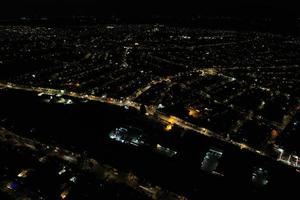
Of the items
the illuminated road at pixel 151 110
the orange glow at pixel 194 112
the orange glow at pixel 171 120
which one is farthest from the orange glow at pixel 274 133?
the orange glow at pixel 171 120

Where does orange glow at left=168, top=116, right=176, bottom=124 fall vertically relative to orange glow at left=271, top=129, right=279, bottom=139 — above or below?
below

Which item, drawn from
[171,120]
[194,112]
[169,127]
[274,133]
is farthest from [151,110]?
[274,133]

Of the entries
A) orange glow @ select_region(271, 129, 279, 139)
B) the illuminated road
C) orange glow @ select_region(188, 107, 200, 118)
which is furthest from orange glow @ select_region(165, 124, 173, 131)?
orange glow @ select_region(271, 129, 279, 139)

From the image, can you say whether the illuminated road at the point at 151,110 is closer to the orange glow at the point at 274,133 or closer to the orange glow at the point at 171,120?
the orange glow at the point at 171,120

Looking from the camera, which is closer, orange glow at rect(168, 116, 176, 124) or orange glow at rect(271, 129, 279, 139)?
orange glow at rect(271, 129, 279, 139)

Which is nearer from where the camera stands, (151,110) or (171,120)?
(171,120)

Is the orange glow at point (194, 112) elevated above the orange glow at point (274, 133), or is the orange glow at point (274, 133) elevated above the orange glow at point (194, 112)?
the orange glow at point (274, 133)

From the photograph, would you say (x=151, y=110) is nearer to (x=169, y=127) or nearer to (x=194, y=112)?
(x=194, y=112)

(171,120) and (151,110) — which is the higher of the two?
(171,120)

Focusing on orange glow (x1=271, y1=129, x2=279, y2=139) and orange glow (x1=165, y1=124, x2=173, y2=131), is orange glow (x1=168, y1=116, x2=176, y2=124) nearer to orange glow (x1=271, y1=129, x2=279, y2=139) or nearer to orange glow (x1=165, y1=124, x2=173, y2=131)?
orange glow (x1=165, y1=124, x2=173, y2=131)

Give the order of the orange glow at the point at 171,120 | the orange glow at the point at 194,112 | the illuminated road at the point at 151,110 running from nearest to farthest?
the illuminated road at the point at 151,110 < the orange glow at the point at 171,120 < the orange glow at the point at 194,112

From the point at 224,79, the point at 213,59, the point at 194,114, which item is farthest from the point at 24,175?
the point at 213,59
